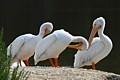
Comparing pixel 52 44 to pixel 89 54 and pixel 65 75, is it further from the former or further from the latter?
pixel 65 75

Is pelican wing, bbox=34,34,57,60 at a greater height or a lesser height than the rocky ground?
greater

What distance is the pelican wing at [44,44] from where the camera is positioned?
11852mm

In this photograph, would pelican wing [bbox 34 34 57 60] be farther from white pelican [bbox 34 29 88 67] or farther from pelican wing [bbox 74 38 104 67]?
pelican wing [bbox 74 38 104 67]

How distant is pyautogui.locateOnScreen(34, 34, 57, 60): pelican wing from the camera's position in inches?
467

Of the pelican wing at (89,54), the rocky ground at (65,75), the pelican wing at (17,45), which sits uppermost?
the pelican wing at (17,45)

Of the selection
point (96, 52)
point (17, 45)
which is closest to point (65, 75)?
point (17, 45)

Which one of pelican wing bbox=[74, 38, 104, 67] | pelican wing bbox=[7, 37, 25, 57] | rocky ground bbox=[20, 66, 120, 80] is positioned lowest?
rocky ground bbox=[20, 66, 120, 80]

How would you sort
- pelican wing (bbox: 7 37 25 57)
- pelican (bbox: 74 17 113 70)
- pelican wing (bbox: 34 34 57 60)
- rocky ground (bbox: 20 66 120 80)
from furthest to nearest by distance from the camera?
pelican (bbox: 74 17 113 70), pelican wing (bbox: 7 37 25 57), pelican wing (bbox: 34 34 57 60), rocky ground (bbox: 20 66 120 80)

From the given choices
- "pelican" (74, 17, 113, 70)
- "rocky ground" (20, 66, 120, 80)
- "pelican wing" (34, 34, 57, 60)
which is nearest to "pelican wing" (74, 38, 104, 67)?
"pelican" (74, 17, 113, 70)

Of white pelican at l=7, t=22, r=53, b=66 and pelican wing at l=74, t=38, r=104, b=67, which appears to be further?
pelican wing at l=74, t=38, r=104, b=67

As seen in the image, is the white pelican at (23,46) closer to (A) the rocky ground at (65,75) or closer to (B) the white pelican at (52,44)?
(B) the white pelican at (52,44)

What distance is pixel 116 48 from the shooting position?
851 inches

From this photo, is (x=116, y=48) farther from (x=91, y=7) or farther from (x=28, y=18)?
(x=91, y=7)

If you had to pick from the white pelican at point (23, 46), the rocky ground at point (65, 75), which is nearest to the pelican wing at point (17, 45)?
the white pelican at point (23, 46)
